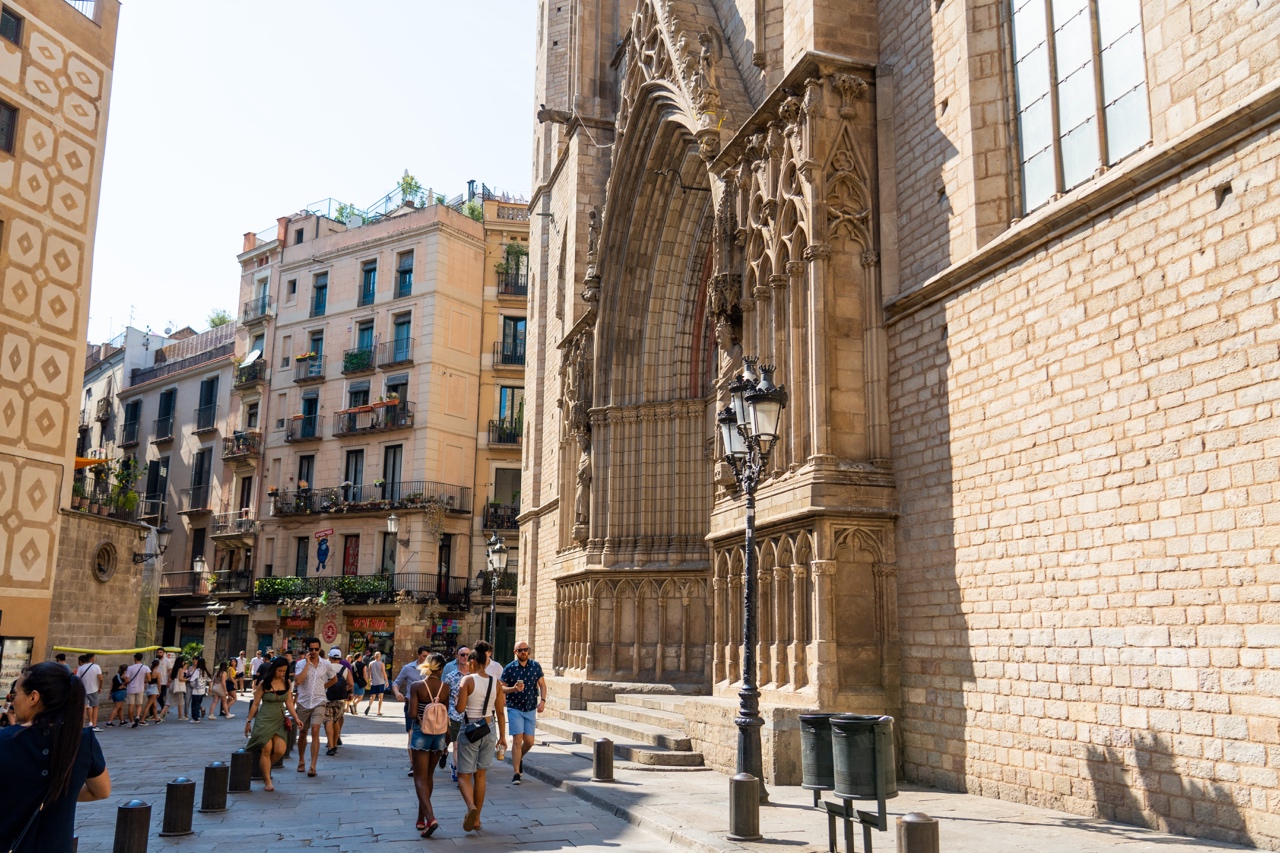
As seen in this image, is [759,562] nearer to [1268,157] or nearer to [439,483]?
[1268,157]

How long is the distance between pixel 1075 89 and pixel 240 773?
10762 millimetres

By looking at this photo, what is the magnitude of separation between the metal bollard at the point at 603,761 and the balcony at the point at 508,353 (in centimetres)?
3032

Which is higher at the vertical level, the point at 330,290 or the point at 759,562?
the point at 330,290

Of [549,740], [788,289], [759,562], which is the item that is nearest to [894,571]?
[759,562]

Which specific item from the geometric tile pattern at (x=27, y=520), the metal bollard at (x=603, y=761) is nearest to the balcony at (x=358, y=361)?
the geometric tile pattern at (x=27, y=520)

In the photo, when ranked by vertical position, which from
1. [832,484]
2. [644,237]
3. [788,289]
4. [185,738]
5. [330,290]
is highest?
[330,290]

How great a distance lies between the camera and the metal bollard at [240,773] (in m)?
10.9

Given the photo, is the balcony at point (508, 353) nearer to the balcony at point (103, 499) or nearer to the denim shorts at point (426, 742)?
the balcony at point (103, 499)

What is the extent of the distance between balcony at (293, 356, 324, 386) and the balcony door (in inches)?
192

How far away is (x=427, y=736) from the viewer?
8930 millimetres

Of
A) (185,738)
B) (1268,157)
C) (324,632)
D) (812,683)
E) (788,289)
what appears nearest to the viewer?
(1268,157)

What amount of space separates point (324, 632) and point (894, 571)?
29420mm

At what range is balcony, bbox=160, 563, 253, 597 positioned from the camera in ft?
134

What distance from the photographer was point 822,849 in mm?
7445
